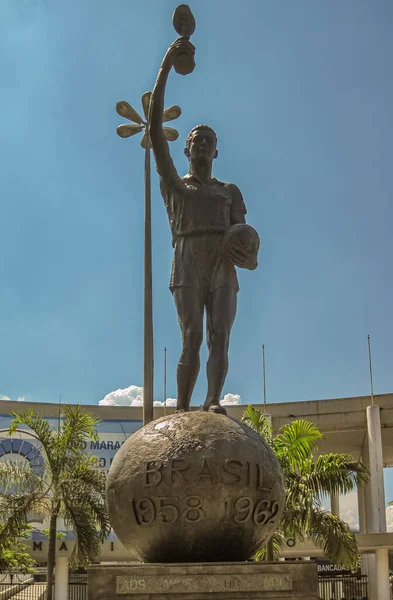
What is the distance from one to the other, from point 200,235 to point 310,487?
397 inches

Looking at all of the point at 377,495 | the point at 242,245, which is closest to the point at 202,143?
the point at 242,245

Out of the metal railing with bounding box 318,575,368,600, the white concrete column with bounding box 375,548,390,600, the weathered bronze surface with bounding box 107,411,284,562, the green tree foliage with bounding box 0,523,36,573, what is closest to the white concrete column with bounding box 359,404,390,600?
the white concrete column with bounding box 375,548,390,600

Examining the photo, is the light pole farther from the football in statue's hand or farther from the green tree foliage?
the football in statue's hand

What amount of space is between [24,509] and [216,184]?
36.5ft

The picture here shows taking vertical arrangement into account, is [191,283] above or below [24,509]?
above

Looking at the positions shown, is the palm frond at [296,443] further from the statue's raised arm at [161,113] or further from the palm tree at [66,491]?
the statue's raised arm at [161,113]

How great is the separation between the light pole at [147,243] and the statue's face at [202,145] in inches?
396

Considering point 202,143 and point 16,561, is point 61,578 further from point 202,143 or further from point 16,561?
point 202,143

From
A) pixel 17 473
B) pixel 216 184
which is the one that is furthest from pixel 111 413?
pixel 216 184

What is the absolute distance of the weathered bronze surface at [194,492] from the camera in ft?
18.8

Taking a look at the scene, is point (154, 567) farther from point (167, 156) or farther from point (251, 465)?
point (167, 156)

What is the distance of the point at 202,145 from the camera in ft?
24.4

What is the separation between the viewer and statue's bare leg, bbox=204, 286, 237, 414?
7000 mm

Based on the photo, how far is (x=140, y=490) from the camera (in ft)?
19.2
